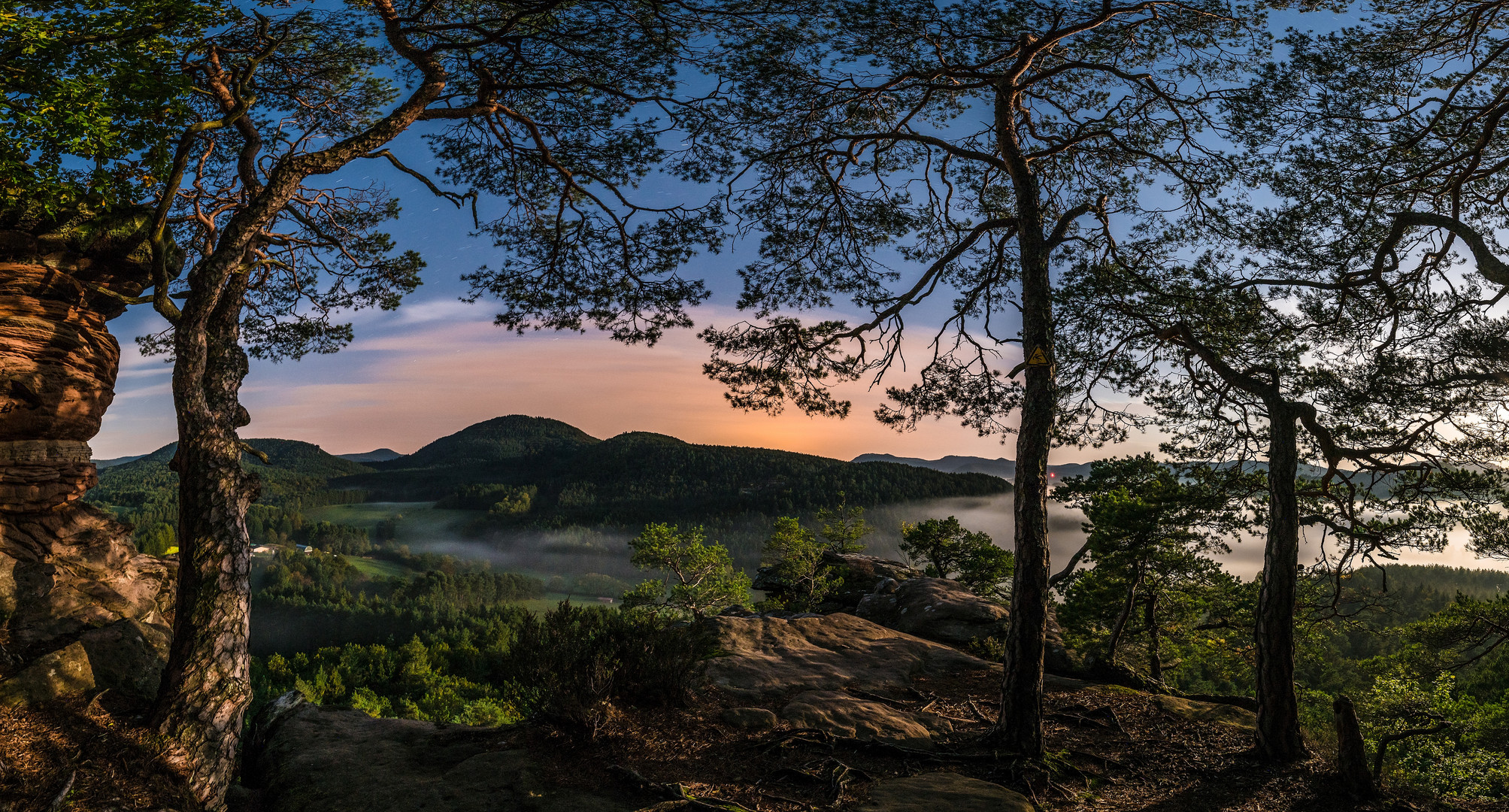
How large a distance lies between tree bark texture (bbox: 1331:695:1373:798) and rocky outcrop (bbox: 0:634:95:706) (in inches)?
497

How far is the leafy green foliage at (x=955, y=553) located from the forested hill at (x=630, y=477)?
44.6 metres

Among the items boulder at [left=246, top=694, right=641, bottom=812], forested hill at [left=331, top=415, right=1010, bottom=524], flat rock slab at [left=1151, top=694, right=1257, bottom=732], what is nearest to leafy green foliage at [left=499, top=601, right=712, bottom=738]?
boulder at [left=246, top=694, right=641, bottom=812]

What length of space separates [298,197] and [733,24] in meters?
7.99

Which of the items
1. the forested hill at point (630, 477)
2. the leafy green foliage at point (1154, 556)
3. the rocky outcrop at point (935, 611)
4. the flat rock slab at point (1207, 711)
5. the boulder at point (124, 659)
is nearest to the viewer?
the boulder at point (124, 659)

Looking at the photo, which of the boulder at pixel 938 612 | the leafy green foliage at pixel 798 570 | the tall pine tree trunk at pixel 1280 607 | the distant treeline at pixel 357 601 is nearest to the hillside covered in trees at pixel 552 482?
the distant treeline at pixel 357 601

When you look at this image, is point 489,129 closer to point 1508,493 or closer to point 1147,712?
point 1147,712

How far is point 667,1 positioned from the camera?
852 centimetres

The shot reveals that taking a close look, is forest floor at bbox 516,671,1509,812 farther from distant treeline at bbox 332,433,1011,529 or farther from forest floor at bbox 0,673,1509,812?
distant treeline at bbox 332,433,1011,529

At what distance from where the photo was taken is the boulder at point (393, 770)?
514 cm

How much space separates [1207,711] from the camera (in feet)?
31.5

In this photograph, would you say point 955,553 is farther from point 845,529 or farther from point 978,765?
point 978,765

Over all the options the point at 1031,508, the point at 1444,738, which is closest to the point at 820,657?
the point at 1031,508

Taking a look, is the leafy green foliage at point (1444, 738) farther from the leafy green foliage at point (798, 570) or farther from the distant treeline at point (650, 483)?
the distant treeline at point (650, 483)

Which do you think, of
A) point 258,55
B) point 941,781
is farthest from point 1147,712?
point 258,55
